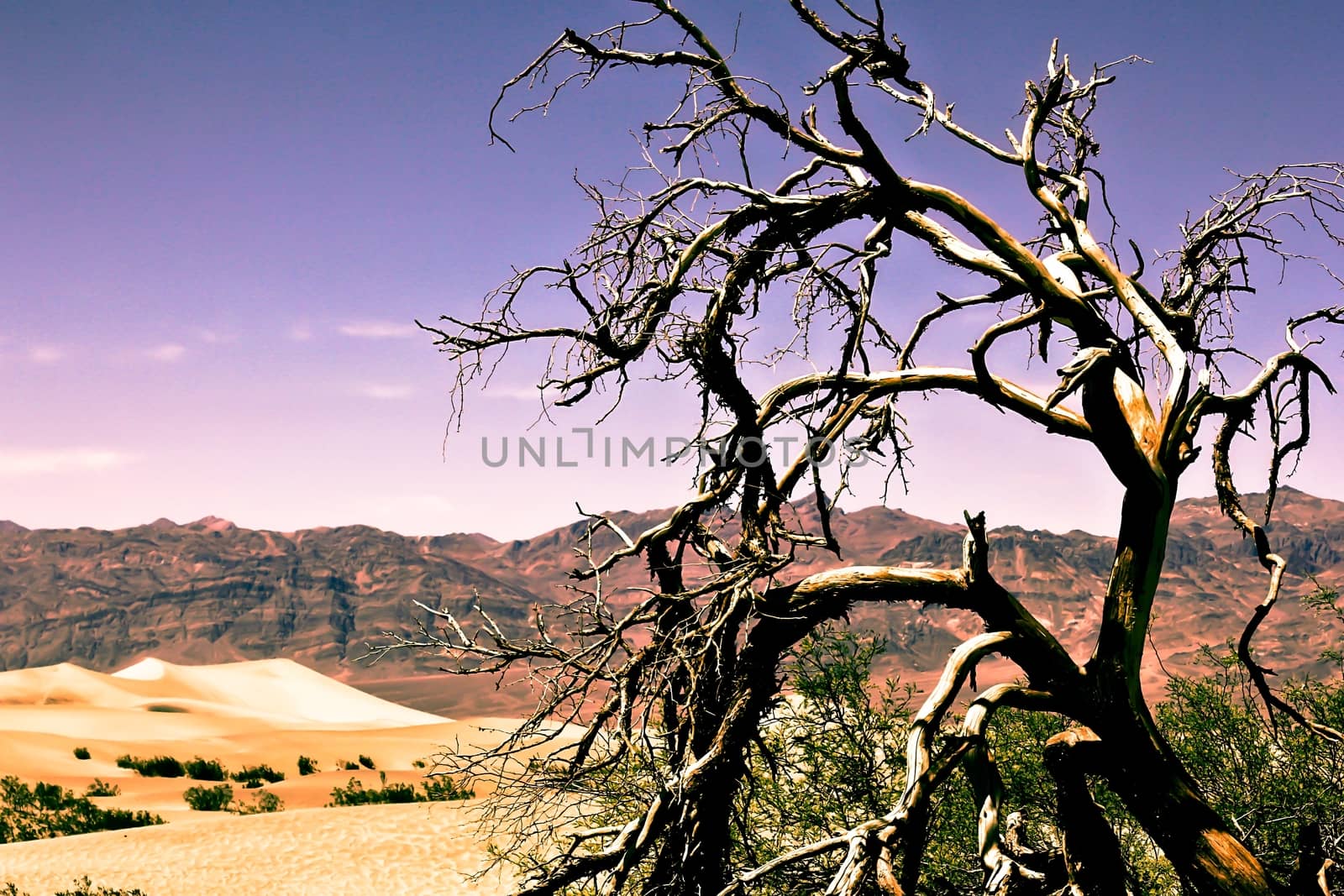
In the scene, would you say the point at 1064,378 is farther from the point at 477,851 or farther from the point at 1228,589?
the point at 1228,589

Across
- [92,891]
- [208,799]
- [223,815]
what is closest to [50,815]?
[208,799]

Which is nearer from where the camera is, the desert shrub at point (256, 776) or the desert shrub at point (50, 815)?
the desert shrub at point (50, 815)

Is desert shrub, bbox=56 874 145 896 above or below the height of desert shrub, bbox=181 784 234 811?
above

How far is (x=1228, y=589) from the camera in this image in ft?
500

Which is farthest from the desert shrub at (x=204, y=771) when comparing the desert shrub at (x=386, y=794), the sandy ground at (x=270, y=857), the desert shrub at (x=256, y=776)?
the sandy ground at (x=270, y=857)

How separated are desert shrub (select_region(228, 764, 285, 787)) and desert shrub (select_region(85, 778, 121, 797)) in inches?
129

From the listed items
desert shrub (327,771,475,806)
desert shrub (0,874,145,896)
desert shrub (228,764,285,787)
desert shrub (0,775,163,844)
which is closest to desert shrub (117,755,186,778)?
desert shrub (228,764,285,787)

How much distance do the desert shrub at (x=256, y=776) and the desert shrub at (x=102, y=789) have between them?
3284 millimetres

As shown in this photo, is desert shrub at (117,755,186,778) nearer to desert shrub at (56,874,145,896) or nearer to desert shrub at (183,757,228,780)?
desert shrub at (183,757,228,780)

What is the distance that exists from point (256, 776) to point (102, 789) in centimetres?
443

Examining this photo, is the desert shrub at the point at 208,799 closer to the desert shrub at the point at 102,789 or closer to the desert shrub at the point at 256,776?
the desert shrub at the point at 102,789

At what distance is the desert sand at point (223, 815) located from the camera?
1538 cm

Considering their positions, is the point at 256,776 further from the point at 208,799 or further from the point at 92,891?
the point at 92,891

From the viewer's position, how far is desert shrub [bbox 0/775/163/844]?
66.9ft
